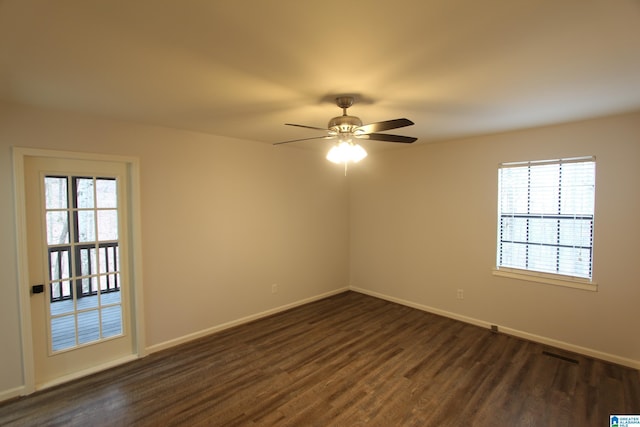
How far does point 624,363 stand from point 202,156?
5.07 m

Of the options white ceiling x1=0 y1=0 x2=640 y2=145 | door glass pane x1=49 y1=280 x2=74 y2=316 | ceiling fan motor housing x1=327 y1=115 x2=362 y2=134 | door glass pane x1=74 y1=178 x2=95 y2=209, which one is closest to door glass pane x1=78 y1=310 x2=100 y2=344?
door glass pane x1=49 y1=280 x2=74 y2=316

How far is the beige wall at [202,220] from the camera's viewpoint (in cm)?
260

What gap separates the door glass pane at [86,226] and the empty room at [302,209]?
1 cm

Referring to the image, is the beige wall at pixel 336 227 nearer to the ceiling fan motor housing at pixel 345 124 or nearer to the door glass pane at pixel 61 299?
the door glass pane at pixel 61 299

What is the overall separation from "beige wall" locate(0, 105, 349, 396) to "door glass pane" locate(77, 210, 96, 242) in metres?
0.44

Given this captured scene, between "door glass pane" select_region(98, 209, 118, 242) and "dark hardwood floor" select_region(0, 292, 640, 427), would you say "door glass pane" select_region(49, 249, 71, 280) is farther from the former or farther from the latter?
"dark hardwood floor" select_region(0, 292, 640, 427)

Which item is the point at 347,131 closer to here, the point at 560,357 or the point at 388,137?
the point at 388,137

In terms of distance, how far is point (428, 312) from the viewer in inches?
178

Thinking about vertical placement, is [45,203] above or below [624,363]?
above

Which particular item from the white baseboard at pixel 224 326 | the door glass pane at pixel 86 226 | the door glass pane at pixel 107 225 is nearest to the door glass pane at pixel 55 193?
the door glass pane at pixel 86 226

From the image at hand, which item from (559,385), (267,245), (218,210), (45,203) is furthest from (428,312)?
(45,203)

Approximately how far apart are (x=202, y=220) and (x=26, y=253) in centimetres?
158

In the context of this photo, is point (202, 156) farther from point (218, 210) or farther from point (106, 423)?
point (106, 423)

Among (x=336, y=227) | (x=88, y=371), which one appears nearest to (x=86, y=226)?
(x=88, y=371)
